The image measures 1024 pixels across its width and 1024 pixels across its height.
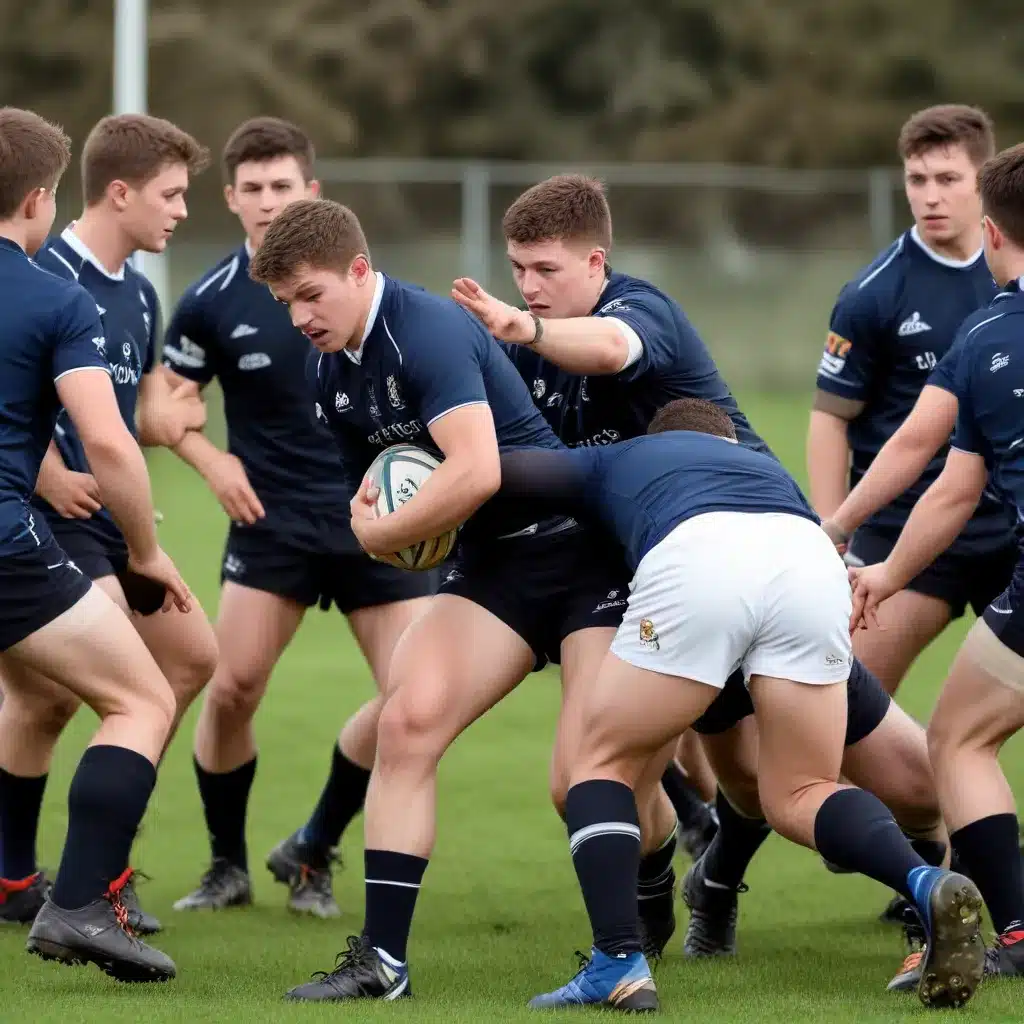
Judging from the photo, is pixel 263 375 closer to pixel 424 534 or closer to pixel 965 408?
pixel 424 534

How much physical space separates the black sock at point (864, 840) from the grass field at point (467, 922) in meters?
0.34

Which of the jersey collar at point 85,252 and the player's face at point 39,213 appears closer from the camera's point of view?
the player's face at point 39,213

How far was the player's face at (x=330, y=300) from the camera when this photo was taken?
Answer: 5004mm

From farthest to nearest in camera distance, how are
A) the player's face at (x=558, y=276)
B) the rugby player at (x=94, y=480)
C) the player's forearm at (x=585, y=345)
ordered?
the rugby player at (x=94, y=480) → the player's face at (x=558, y=276) → the player's forearm at (x=585, y=345)

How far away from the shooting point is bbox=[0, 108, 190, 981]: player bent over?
4898 millimetres

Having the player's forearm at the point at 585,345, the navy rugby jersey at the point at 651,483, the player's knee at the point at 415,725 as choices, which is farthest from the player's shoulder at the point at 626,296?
the player's knee at the point at 415,725

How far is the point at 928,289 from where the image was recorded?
21.7 ft

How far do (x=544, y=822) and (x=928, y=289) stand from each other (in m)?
2.59

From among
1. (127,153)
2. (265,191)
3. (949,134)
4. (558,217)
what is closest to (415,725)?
(558,217)

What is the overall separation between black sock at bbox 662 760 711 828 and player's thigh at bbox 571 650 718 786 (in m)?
2.25

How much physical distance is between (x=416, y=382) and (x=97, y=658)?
3.68ft

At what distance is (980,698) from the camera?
5117 millimetres

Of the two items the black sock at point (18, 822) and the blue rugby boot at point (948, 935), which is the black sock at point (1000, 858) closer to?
the blue rugby boot at point (948, 935)

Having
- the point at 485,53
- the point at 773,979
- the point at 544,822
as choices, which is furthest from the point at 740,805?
the point at 485,53
